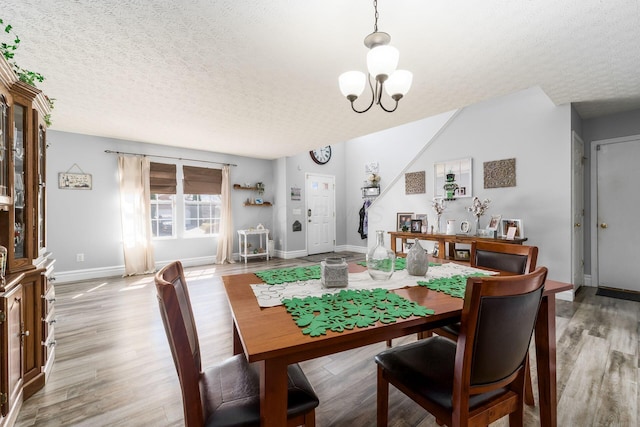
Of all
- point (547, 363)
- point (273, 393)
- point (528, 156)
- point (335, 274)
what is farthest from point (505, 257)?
point (528, 156)

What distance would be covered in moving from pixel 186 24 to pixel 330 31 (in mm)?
934

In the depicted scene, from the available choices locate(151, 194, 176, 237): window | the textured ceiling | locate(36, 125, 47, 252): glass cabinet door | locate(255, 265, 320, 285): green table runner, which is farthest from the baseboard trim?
locate(255, 265, 320, 285): green table runner

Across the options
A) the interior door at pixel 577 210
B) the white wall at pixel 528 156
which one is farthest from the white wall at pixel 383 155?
the interior door at pixel 577 210

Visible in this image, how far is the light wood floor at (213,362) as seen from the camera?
1521 mm

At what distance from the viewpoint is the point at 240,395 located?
3.30ft

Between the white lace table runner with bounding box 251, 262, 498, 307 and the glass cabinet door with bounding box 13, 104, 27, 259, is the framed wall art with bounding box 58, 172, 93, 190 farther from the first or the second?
the white lace table runner with bounding box 251, 262, 498, 307

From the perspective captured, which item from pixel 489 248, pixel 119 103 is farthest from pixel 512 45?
pixel 119 103

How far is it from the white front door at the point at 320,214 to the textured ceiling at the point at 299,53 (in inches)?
127

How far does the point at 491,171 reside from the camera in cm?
397

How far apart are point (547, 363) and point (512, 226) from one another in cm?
278

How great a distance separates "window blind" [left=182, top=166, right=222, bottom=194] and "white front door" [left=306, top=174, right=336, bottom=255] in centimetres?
203

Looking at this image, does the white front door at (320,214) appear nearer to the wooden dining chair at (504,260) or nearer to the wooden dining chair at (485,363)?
the wooden dining chair at (504,260)

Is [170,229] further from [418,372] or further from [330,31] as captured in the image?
[418,372]

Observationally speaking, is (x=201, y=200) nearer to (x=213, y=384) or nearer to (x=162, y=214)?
(x=162, y=214)
